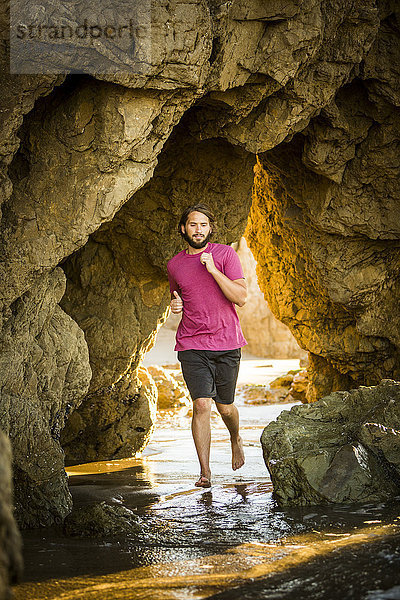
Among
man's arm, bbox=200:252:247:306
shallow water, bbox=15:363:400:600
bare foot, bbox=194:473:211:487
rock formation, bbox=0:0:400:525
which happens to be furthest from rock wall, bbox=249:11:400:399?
bare foot, bbox=194:473:211:487

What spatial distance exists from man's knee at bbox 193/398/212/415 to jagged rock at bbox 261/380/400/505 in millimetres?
458

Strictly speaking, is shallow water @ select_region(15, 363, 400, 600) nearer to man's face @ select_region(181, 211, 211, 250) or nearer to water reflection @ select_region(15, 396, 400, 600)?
water reflection @ select_region(15, 396, 400, 600)

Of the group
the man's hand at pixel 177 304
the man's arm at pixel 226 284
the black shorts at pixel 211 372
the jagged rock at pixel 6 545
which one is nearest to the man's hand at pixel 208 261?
the man's arm at pixel 226 284

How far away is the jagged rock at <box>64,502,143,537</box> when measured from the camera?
149 inches

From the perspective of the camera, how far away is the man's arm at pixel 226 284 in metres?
4.99

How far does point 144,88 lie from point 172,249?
91.1 inches

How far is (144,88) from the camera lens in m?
4.42

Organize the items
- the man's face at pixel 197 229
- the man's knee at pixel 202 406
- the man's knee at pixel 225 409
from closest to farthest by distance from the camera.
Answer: the man's knee at pixel 202 406, the man's face at pixel 197 229, the man's knee at pixel 225 409

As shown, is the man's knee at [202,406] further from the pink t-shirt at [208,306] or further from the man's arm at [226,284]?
the man's arm at [226,284]

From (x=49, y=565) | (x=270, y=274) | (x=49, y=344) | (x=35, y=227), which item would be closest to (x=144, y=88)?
(x=35, y=227)

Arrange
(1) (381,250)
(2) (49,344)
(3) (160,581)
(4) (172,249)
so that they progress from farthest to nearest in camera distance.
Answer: (1) (381,250) → (4) (172,249) → (2) (49,344) → (3) (160,581)

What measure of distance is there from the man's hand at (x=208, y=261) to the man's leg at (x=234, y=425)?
1.03 meters

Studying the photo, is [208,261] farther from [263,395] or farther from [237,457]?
[263,395]

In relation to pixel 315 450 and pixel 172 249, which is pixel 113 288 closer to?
pixel 172 249
